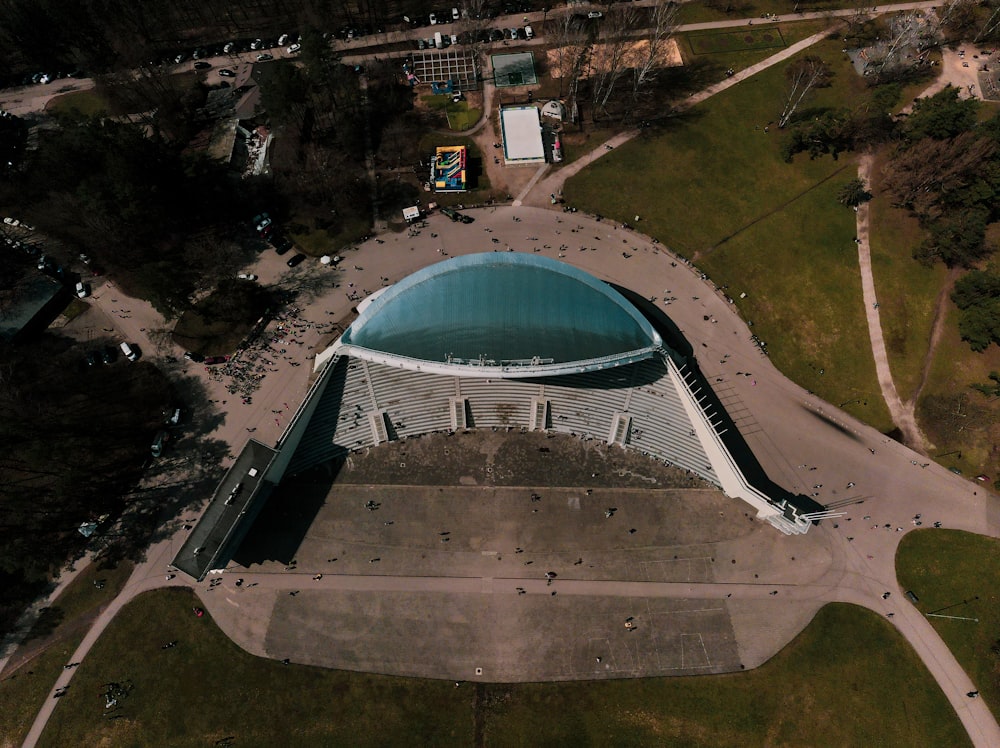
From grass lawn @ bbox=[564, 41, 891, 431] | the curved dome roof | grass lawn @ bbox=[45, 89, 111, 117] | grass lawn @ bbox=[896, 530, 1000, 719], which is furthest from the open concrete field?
grass lawn @ bbox=[45, 89, 111, 117]

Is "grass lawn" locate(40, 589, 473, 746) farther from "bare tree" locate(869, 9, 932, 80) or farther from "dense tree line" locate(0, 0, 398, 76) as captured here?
"bare tree" locate(869, 9, 932, 80)

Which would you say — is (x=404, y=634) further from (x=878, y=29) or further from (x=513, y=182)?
(x=878, y=29)

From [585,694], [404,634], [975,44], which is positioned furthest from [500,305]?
[975,44]

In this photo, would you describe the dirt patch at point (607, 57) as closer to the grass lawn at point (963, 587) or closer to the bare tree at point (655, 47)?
the bare tree at point (655, 47)

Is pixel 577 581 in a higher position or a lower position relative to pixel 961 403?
lower

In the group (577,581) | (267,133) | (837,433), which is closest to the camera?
(577,581)

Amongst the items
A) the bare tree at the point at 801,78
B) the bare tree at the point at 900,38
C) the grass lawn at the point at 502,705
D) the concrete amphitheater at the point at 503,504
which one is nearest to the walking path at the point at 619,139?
the bare tree at the point at 801,78
